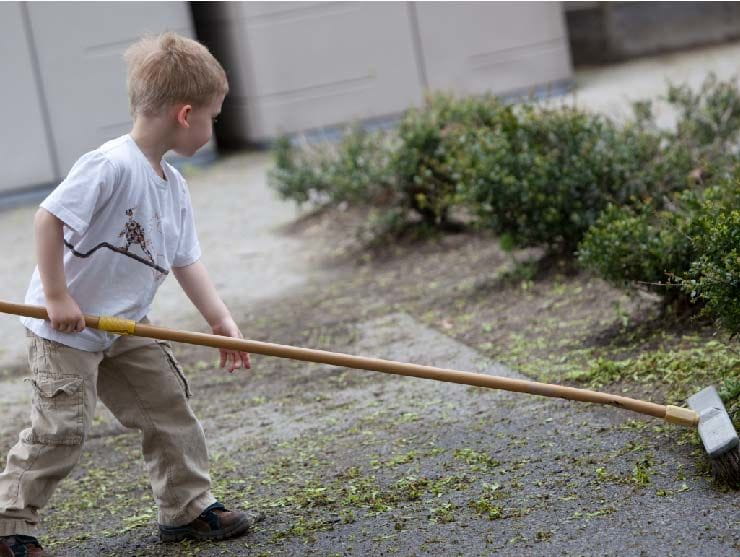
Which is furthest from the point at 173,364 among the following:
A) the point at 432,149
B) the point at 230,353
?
the point at 432,149

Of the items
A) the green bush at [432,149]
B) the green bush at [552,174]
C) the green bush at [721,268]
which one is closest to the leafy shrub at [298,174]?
the green bush at [432,149]

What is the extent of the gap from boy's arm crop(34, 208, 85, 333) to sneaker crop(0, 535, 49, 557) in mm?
632

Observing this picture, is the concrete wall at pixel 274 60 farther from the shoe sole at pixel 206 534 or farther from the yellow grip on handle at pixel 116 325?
the yellow grip on handle at pixel 116 325

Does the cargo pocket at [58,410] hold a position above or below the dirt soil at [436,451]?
above

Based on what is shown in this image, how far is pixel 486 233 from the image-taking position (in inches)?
286

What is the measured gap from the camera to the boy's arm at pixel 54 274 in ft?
10.5

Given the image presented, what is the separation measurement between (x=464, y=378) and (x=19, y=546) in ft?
4.55

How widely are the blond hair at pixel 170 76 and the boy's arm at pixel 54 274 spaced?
47 cm

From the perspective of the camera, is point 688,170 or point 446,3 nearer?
point 688,170

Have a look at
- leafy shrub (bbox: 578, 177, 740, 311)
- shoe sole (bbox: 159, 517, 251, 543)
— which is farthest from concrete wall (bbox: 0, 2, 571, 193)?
shoe sole (bbox: 159, 517, 251, 543)

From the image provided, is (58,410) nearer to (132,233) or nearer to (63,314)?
(63,314)

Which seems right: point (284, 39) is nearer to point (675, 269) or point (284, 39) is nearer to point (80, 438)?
point (675, 269)

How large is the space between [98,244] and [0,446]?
1.83 meters

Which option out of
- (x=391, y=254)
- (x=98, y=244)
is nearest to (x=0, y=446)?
(x=98, y=244)
